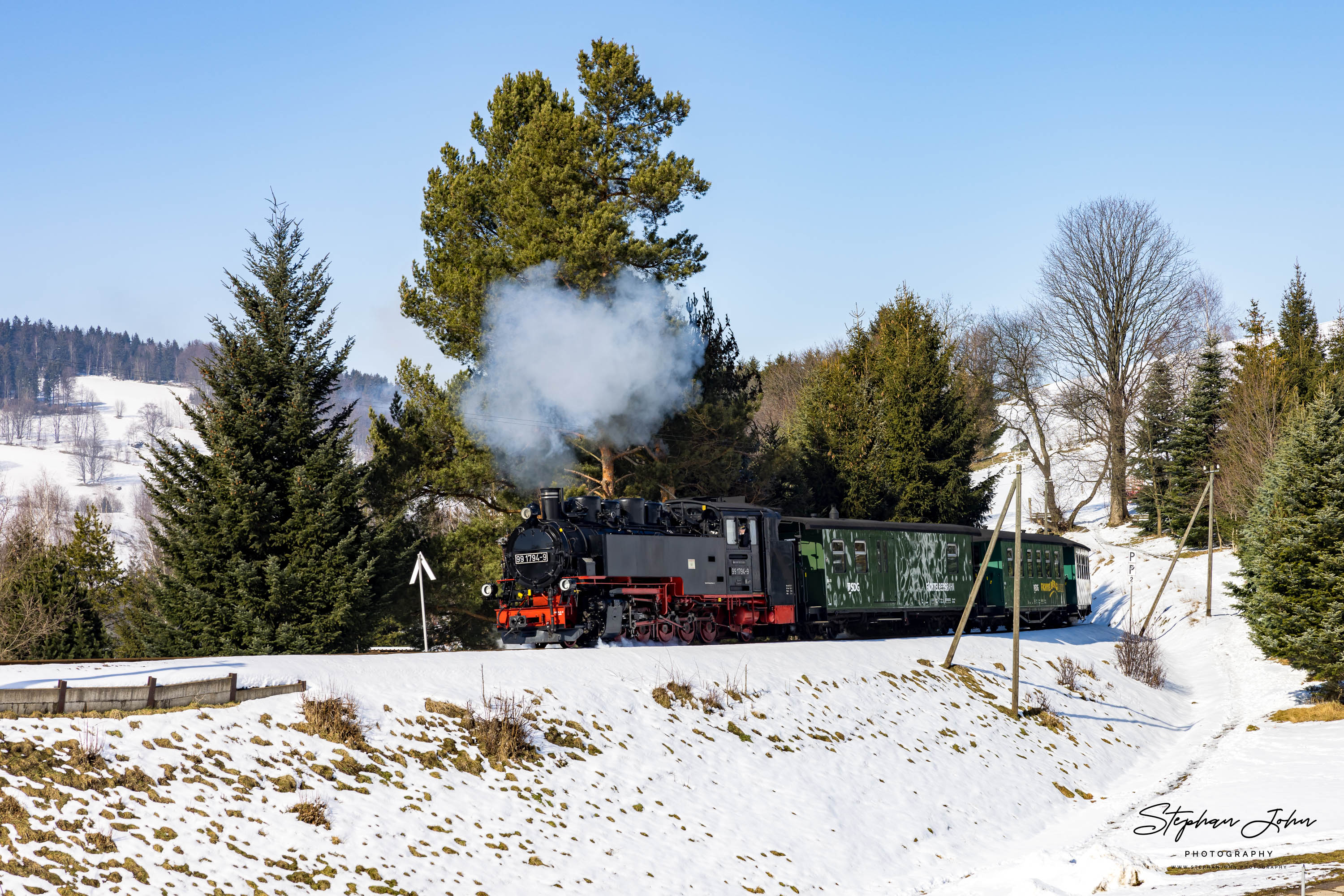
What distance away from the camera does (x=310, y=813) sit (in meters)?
11.5

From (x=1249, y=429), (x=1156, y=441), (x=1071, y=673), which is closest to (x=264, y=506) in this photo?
(x=1071, y=673)

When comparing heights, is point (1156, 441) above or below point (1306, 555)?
above

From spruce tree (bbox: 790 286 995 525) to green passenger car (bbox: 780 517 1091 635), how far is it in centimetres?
658

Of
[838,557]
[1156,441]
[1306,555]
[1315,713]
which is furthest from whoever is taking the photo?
[1156,441]

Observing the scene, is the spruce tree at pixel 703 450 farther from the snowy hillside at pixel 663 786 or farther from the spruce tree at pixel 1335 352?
the spruce tree at pixel 1335 352

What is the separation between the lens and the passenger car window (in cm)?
2831

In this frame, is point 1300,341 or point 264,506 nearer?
point 264,506

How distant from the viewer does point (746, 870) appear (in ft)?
46.8

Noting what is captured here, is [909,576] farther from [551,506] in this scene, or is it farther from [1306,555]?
[551,506]

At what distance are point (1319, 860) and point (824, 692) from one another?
918cm

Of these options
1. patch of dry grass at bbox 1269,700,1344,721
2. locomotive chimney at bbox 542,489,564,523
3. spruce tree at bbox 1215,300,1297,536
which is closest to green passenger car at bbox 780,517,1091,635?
locomotive chimney at bbox 542,489,564,523

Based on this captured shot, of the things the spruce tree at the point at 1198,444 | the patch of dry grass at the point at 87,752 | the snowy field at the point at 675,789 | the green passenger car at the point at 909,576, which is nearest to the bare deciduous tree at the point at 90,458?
the spruce tree at the point at 1198,444

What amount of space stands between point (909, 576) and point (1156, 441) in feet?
132

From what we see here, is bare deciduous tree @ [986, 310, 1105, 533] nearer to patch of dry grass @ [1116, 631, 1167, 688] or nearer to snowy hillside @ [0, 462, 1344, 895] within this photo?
patch of dry grass @ [1116, 631, 1167, 688]
